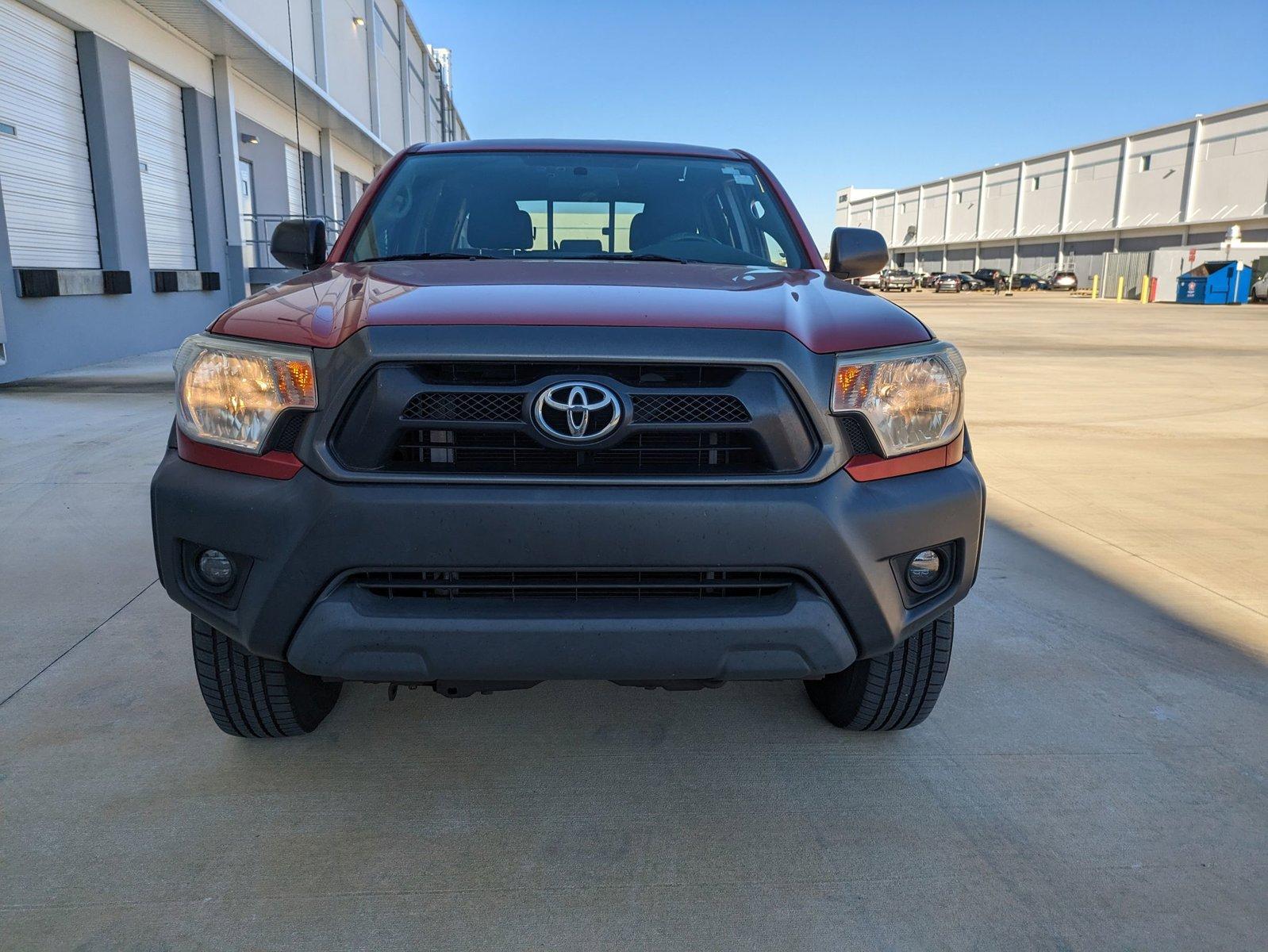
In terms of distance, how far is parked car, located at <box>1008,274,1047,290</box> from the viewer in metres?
54.8

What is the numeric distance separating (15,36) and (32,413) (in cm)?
493

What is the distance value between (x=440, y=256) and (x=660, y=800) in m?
1.62

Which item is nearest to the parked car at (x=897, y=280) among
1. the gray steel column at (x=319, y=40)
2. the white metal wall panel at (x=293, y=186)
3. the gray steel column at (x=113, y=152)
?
the white metal wall panel at (x=293, y=186)

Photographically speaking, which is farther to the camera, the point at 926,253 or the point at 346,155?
the point at 926,253

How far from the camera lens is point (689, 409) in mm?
1899

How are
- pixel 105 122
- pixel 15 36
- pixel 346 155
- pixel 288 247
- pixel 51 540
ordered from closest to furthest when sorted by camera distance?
pixel 288 247 → pixel 51 540 → pixel 15 36 → pixel 105 122 → pixel 346 155

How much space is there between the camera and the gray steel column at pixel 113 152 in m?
11.2

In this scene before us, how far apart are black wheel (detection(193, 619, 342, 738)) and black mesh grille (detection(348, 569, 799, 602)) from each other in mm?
505

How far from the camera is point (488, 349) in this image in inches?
72.6

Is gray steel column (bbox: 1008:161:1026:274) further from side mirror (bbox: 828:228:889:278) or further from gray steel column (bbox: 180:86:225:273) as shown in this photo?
side mirror (bbox: 828:228:889:278)

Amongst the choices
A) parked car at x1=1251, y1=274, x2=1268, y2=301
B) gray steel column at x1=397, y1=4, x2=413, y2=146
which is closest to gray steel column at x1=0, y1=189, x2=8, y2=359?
gray steel column at x1=397, y1=4, x2=413, y2=146

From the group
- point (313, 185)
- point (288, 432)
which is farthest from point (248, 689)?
point (313, 185)

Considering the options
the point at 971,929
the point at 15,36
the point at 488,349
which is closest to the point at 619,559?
the point at 488,349

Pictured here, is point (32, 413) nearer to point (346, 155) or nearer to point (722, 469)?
point (722, 469)
